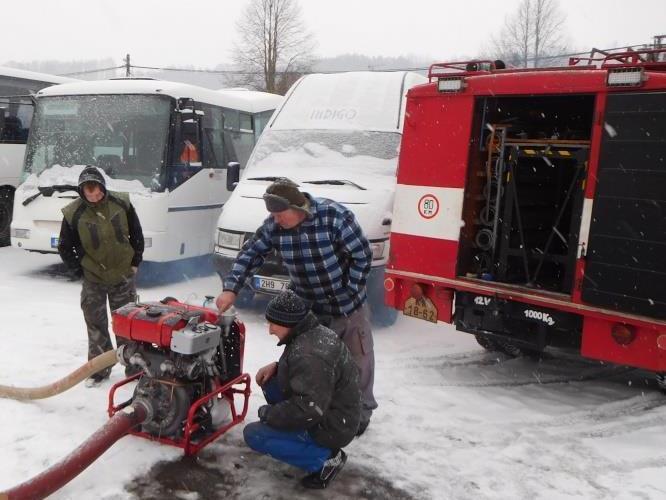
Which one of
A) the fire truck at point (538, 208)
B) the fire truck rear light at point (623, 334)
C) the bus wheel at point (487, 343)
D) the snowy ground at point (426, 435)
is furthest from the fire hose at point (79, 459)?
the bus wheel at point (487, 343)

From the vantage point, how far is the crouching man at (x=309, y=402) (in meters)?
3.63

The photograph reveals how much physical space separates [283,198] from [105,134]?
235 inches

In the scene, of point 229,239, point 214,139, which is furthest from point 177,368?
point 214,139

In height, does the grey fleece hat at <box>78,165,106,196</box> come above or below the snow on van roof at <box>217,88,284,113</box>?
below

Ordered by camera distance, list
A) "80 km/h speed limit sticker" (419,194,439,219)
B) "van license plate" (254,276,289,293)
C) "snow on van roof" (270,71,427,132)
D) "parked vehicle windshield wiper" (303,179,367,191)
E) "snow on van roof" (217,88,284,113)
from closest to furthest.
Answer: "80 km/h speed limit sticker" (419,194,439,219)
"van license plate" (254,276,289,293)
"parked vehicle windshield wiper" (303,179,367,191)
"snow on van roof" (270,71,427,132)
"snow on van roof" (217,88,284,113)

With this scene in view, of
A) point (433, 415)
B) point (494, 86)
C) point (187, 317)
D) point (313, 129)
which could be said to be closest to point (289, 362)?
point (187, 317)

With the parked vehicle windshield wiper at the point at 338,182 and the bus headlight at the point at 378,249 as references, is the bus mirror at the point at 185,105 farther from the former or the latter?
the bus headlight at the point at 378,249

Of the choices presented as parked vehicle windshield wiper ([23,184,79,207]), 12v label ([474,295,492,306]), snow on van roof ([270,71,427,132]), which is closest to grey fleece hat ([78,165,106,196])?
12v label ([474,295,492,306])

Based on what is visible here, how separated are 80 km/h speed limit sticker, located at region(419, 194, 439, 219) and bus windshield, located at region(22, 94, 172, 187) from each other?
4.42 meters

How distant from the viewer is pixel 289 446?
380 cm

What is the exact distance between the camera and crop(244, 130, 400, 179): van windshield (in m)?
Answer: 7.69

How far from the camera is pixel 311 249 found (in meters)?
4.32

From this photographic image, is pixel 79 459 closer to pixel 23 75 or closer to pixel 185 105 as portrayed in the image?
pixel 185 105

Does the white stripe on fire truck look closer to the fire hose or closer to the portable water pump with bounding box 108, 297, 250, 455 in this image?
the portable water pump with bounding box 108, 297, 250, 455
